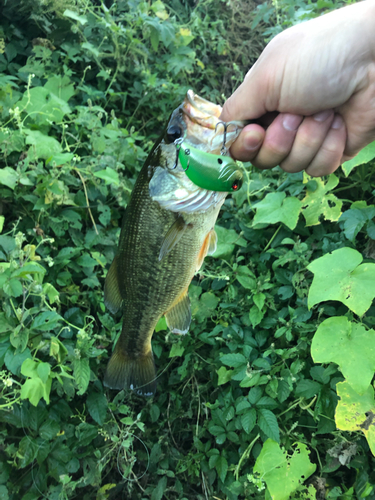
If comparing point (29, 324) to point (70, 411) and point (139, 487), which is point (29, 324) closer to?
point (70, 411)

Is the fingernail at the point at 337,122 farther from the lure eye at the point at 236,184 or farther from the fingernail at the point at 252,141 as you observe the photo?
the lure eye at the point at 236,184

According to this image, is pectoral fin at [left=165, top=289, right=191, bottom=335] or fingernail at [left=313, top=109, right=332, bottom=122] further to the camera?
pectoral fin at [left=165, top=289, right=191, bottom=335]

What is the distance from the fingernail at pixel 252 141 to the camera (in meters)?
1.32

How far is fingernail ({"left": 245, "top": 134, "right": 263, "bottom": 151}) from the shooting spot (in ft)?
4.33

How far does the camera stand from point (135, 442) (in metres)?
2.30

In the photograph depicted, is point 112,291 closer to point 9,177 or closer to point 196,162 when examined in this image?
point 196,162

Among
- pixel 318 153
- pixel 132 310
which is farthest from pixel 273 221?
pixel 132 310

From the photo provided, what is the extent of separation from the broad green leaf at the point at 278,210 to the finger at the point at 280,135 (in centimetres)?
62

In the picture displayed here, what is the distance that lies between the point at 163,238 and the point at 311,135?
2.50ft

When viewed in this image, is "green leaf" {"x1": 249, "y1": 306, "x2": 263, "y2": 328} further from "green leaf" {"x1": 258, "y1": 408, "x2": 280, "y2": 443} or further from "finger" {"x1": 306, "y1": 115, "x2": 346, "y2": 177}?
"finger" {"x1": 306, "y1": 115, "x2": 346, "y2": 177}

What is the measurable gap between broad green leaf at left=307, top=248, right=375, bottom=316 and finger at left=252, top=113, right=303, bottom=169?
1.88 feet

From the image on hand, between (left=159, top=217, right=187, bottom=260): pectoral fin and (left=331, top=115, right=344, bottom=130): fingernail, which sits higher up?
(left=331, top=115, right=344, bottom=130): fingernail

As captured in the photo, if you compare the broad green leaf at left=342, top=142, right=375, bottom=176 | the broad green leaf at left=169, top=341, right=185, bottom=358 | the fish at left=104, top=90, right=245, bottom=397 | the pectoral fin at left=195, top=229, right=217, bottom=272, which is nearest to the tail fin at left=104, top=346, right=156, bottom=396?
the fish at left=104, top=90, right=245, bottom=397

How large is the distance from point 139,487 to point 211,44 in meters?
4.13
